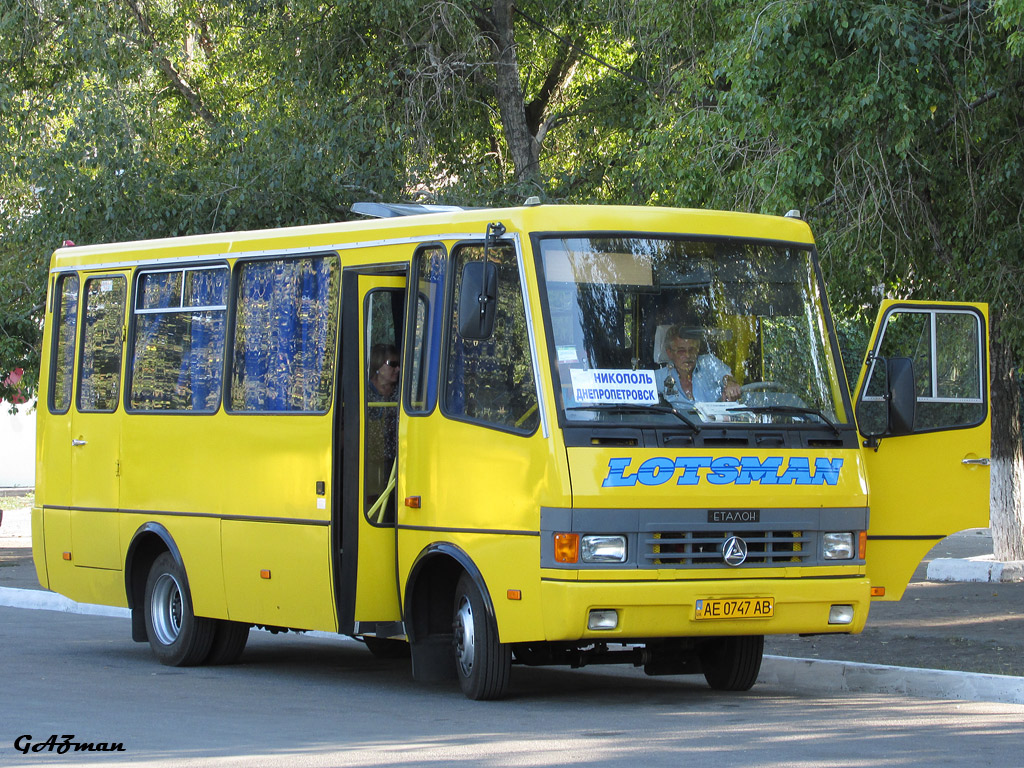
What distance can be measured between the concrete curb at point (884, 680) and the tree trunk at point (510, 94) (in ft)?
39.3

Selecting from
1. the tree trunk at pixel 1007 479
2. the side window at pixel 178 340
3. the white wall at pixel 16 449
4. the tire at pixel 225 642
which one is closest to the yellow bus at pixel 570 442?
the side window at pixel 178 340

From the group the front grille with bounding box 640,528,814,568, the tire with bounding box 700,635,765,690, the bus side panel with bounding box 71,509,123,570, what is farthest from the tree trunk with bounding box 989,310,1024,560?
the bus side panel with bounding box 71,509,123,570

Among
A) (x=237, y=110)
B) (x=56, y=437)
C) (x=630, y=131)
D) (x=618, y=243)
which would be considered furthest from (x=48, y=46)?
(x=618, y=243)

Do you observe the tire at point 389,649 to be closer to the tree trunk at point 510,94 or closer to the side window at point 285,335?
the side window at point 285,335

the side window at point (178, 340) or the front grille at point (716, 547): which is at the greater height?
the side window at point (178, 340)

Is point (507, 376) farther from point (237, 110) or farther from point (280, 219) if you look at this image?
point (237, 110)

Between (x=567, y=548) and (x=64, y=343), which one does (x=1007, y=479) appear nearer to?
(x=64, y=343)

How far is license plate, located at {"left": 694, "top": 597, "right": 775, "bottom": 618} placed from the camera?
9.02 meters

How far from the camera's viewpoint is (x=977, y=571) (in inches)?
709

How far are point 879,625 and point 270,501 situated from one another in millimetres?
5589

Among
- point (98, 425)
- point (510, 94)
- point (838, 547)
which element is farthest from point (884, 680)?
point (510, 94)

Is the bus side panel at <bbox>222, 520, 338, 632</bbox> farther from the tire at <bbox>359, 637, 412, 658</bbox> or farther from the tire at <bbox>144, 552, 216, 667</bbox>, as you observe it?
the tire at <bbox>359, 637, 412, 658</bbox>

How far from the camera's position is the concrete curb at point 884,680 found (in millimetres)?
10039

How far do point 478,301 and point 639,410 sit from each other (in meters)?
1.07
